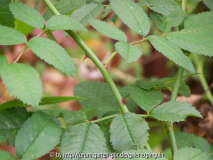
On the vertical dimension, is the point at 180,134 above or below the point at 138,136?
below

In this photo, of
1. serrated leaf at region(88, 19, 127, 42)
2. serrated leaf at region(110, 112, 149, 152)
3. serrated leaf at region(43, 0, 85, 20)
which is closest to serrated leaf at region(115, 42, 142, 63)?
serrated leaf at region(88, 19, 127, 42)

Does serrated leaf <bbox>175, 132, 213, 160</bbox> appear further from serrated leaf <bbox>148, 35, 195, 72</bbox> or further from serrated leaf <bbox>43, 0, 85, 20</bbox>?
serrated leaf <bbox>43, 0, 85, 20</bbox>

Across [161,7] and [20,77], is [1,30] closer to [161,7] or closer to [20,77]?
[20,77]

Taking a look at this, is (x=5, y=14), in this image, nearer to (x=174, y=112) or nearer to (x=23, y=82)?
(x=23, y=82)

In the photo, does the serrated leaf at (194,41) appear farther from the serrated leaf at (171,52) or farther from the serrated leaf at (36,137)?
the serrated leaf at (36,137)

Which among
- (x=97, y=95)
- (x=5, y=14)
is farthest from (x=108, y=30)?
(x=5, y=14)

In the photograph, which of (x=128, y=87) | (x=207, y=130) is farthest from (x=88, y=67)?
(x=128, y=87)
